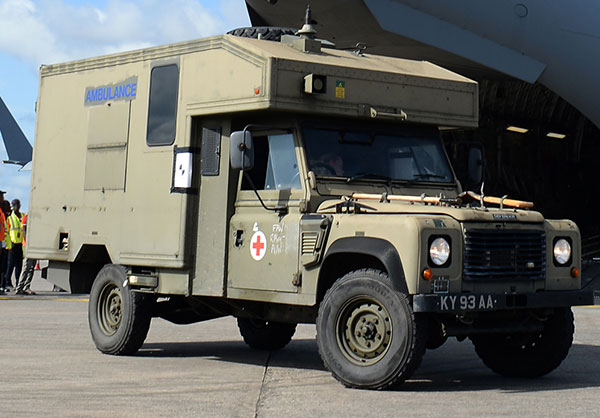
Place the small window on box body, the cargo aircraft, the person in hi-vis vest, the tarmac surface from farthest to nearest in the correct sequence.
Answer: the cargo aircraft < the person in hi-vis vest < the small window on box body < the tarmac surface

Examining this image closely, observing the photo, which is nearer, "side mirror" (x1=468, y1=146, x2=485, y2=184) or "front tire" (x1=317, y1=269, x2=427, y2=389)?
"front tire" (x1=317, y1=269, x2=427, y2=389)

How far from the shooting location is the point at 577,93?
2644 centimetres

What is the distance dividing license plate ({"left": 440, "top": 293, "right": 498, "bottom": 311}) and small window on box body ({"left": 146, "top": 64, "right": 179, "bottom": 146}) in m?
3.44

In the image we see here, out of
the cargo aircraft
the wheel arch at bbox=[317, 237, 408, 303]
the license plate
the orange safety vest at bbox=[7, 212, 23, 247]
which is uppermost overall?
the cargo aircraft

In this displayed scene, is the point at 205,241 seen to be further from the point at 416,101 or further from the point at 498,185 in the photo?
the point at 498,185

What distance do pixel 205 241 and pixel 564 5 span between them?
18.2 meters

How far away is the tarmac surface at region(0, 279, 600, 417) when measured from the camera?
7.00 meters

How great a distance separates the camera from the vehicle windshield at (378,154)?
880 centimetres

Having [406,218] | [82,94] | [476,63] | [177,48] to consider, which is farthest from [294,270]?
[476,63]

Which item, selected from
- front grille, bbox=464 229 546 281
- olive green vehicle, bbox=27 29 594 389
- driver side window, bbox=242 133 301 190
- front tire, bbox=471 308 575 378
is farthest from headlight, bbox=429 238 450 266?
driver side window, bbox=242 133 301 190

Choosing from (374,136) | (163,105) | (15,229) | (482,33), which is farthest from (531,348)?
(482,33)

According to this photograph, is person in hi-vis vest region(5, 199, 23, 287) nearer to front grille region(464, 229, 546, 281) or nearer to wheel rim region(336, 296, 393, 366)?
wheel rim region(336, 296, 393, 366)

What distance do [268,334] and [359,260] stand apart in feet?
10.1

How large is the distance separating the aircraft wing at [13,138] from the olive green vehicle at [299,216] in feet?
154
